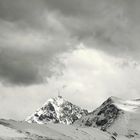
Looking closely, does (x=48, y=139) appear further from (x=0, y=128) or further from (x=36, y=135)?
(x=0, y=128)

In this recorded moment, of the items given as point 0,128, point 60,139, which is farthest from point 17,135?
point 60,139

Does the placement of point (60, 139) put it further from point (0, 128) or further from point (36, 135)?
point (0, 128)

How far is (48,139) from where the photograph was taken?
191 meters

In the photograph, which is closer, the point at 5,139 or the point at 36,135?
the point at 5,139

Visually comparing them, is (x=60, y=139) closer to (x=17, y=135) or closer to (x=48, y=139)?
(x=48, y=139)

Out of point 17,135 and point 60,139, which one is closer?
point 17,135

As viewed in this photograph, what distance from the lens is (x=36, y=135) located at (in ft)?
635

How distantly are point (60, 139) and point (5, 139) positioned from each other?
3609cm

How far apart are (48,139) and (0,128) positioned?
24.2 metres

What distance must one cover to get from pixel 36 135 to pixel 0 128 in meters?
18.4

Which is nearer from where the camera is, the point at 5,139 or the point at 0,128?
the point at 5,139

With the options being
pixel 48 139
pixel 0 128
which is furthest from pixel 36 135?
pixel 0 128

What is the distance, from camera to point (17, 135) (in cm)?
18412

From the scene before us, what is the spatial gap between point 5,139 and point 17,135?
11.4m
